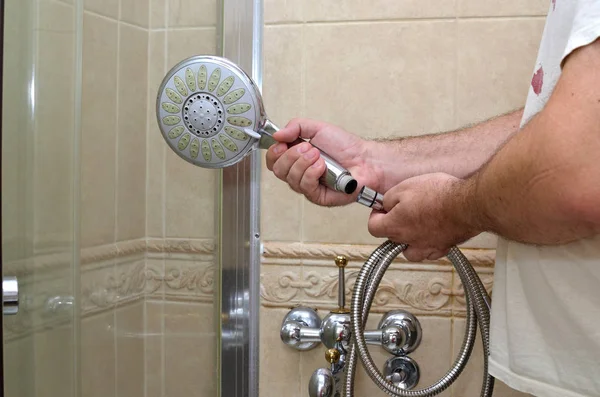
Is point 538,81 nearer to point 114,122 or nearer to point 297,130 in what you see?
point 297,130

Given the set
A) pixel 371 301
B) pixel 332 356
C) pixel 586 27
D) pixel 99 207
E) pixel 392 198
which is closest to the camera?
pixel 586 27

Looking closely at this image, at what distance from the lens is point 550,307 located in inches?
28.5

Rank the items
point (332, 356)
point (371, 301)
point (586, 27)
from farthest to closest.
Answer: point (332, 356)
point (371, 301)
point (586, 27)

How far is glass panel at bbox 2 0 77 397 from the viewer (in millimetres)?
593

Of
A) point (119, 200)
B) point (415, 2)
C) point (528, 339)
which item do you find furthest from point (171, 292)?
point (415, 2)

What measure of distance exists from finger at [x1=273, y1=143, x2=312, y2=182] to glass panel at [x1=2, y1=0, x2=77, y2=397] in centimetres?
29

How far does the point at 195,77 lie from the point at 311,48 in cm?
43

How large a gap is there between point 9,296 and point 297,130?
43cm

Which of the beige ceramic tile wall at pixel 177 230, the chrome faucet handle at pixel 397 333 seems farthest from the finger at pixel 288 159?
the chrome faucet handle at pixel 397 333

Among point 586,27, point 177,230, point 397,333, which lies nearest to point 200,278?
point 177,230

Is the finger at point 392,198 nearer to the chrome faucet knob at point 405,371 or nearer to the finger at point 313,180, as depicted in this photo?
the finger at point 313,180

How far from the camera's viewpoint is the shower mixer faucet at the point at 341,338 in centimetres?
110

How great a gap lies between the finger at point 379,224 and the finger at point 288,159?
0.40 ft

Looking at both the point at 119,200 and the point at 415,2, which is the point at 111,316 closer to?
the point at 119,200
